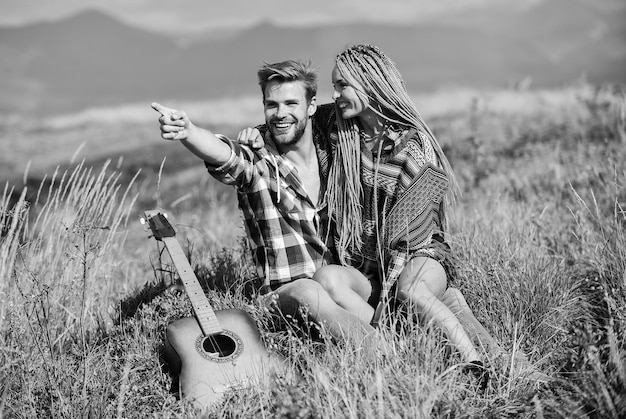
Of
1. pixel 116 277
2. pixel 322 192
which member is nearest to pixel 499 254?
pixel 322 192

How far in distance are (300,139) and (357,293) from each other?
901mm

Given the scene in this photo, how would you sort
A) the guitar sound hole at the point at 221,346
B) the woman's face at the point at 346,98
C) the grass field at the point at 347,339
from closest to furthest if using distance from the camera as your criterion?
the grass field at the point at 347,339
the guitar sound hole at the point at 221,346
the woman's face at the point at 346,98

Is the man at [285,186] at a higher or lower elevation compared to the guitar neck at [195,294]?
higher

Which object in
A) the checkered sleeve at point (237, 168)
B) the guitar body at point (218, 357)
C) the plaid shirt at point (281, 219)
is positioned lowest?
the guitar body at point (218, 357)

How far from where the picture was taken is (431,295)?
317cm

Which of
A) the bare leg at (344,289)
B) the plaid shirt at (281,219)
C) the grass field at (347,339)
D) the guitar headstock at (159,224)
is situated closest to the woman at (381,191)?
the bare leg at (344,289)

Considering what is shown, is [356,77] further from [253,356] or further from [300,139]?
[253,356]

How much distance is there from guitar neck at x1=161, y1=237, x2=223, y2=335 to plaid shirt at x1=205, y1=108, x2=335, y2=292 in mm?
452

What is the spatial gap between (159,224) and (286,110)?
0.90 metres

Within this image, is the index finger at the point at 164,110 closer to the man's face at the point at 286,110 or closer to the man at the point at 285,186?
the man at the point at 285,186

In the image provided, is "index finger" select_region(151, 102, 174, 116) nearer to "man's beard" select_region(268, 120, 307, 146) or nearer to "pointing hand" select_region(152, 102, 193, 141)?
"pointing hand" select_region(152, 102, 193, 141)

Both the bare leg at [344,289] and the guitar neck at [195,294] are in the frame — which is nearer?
the guitar neck at [195,294]

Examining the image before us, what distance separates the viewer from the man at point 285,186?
3594 millimetres

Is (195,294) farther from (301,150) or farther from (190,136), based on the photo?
(301,150)
